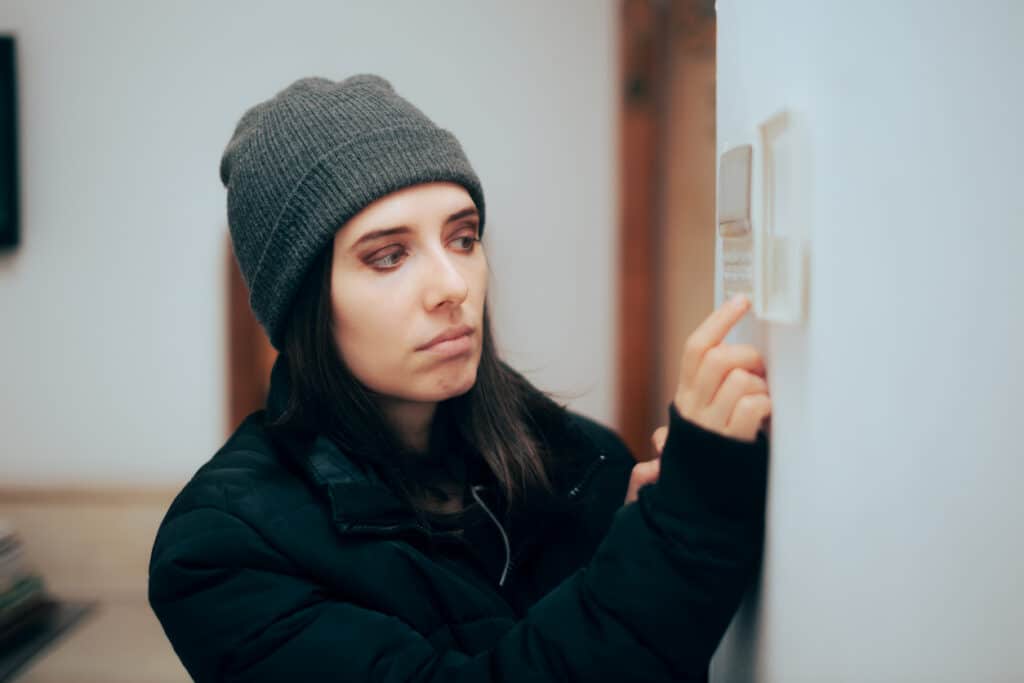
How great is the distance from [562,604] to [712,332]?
10.7 inches

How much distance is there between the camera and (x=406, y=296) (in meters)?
0.82

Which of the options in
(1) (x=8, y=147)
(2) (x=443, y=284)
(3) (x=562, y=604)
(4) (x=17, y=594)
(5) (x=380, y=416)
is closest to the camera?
(3) (x=562, y=604)

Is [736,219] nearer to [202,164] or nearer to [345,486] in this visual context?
[345,486]

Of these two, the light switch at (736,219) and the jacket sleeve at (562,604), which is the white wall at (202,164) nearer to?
the jacket sleeve at (562,604)

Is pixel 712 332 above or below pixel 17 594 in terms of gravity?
above

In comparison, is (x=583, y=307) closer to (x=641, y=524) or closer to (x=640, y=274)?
(x=640, y=274)

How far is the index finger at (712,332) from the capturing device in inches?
20.0

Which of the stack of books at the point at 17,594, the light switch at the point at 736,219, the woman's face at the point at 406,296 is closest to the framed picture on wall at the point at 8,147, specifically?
the stack of books at the point at 17,594

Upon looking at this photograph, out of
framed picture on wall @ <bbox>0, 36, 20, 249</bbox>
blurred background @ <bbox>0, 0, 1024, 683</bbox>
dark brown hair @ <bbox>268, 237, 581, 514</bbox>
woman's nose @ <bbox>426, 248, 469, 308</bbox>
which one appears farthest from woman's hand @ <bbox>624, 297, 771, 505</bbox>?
framed picture on wall @ <bbox>0, 36, 20, 249</bbox>

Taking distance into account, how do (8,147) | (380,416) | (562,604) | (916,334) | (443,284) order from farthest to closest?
(8,147) < (380,416) < (443,284) < (562,604) < (916,334)

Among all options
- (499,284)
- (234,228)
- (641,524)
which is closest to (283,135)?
(234,228)

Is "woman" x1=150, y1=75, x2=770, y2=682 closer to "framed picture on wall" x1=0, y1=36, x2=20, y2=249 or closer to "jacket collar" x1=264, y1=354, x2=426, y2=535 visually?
"jacket collar" x1=264, y1=354, x2=426, y2=535

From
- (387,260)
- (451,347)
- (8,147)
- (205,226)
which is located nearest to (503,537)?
(451,347)

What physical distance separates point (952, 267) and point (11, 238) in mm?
2379
